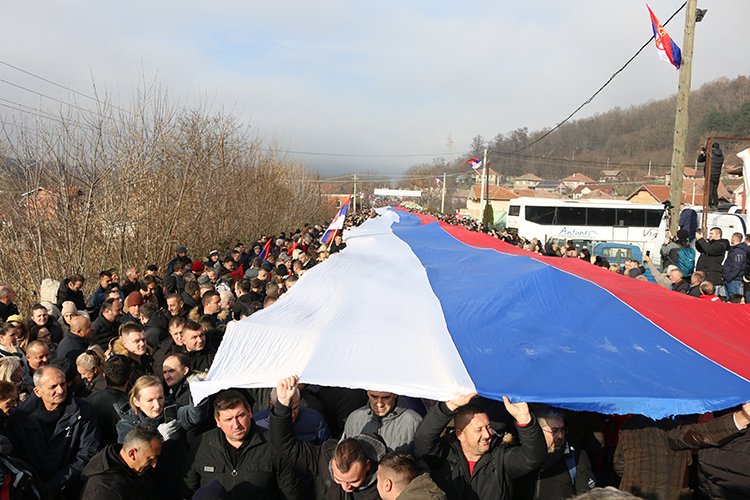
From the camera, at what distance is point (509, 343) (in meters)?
4.04

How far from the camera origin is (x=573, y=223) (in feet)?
84.0

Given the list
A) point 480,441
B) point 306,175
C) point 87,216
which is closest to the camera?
point 480,441

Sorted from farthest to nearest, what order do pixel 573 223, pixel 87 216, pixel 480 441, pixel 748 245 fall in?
pixel 573 223, pixel 87 216, pixel 748 245, pixel 480 441

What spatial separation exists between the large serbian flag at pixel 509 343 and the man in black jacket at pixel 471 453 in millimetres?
158

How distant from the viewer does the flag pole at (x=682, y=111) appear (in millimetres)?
11781

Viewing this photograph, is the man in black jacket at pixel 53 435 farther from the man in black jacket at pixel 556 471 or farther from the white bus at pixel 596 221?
the white bus at pixel 596 221

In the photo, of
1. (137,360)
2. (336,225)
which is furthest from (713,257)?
(137,360)


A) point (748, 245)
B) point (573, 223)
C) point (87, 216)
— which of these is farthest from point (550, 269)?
point (573, 223)

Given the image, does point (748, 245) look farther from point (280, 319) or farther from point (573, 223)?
point (573, 223)

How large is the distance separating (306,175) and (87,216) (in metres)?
31.8

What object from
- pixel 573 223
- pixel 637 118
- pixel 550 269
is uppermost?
pixel 637 118

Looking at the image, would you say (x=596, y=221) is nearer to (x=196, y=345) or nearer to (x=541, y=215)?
(x=541, y=215)

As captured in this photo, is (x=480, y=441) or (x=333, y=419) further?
(x=333, y=419)

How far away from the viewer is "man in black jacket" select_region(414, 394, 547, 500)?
3270mm
